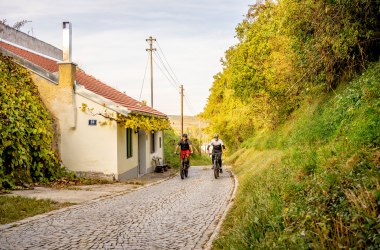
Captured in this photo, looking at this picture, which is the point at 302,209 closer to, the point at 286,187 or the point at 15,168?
the point at 286,187

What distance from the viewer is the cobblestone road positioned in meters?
5.91

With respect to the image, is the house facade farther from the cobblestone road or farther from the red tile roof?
the cobblestone road

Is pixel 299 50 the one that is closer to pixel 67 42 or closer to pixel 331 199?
pixel 331 199

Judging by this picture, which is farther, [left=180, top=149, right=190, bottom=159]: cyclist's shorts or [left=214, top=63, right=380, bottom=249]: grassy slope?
[left=180, top=149, right=190, bottom=159]: cyclist's shorts

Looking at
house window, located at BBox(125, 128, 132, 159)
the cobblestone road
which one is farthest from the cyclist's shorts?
the cobblestone road

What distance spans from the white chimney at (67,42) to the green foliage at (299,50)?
779cm

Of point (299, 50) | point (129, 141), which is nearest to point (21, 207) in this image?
point (299, 50)

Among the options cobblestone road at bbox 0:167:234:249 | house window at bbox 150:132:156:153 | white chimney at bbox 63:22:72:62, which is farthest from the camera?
house window at bbox 150:132:156:153

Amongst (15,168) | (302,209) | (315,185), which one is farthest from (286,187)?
(15,168)

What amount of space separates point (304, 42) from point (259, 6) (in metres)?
9.45

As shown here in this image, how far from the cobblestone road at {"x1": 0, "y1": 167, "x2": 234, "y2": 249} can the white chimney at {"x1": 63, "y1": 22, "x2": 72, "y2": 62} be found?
7694 millimetres

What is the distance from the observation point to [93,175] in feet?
51.6

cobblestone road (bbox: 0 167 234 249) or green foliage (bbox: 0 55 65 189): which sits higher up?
green foliage (bbox: 0 55 65 189)

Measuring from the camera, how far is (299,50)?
11.2 m
